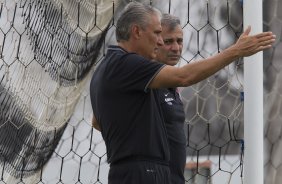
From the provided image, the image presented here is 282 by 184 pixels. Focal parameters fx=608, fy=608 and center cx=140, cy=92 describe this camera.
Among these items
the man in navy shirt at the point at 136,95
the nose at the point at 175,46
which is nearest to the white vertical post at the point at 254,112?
Answer: the nose at the point at 175,46

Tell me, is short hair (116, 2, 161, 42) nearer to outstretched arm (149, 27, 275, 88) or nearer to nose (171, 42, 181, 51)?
outstretched arm (149, 27, 275, 88)

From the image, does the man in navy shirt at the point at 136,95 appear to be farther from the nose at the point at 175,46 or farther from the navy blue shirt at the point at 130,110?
the nose at the point at 175,46

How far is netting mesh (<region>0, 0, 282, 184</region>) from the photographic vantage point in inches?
62.1

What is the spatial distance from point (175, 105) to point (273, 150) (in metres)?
0.44

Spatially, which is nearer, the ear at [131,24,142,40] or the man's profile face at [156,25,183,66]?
the ear at [131,24,142,40]

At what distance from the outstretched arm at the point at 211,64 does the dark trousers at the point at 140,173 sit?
0.14 metres

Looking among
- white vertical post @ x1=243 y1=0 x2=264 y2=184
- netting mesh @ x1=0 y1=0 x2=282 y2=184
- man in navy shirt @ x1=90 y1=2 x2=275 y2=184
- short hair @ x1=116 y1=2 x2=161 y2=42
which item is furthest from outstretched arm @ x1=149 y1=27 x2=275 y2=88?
netting mesh @ x1=0 y1=0 x2=282 y2=184

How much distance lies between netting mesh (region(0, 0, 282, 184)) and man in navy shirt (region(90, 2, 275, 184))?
0.52 metres

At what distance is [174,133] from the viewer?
119 cm

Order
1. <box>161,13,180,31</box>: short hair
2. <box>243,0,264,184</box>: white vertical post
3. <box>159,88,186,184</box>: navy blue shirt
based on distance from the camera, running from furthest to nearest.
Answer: <box>161,13,180,31</box>: short hair < <box>243,0,264,184</box>: white vertical post < <box>159,88,186,184</box>: navy blue shirt

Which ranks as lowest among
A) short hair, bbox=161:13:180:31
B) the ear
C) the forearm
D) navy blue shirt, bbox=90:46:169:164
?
navy blue shirt, bbox=90:46:169:164

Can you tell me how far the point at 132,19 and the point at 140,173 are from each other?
0.89ft

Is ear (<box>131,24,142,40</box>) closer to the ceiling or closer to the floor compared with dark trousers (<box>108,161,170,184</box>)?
closer to the ceiling

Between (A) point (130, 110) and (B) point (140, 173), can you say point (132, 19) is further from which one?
(B) point (140, 173)
